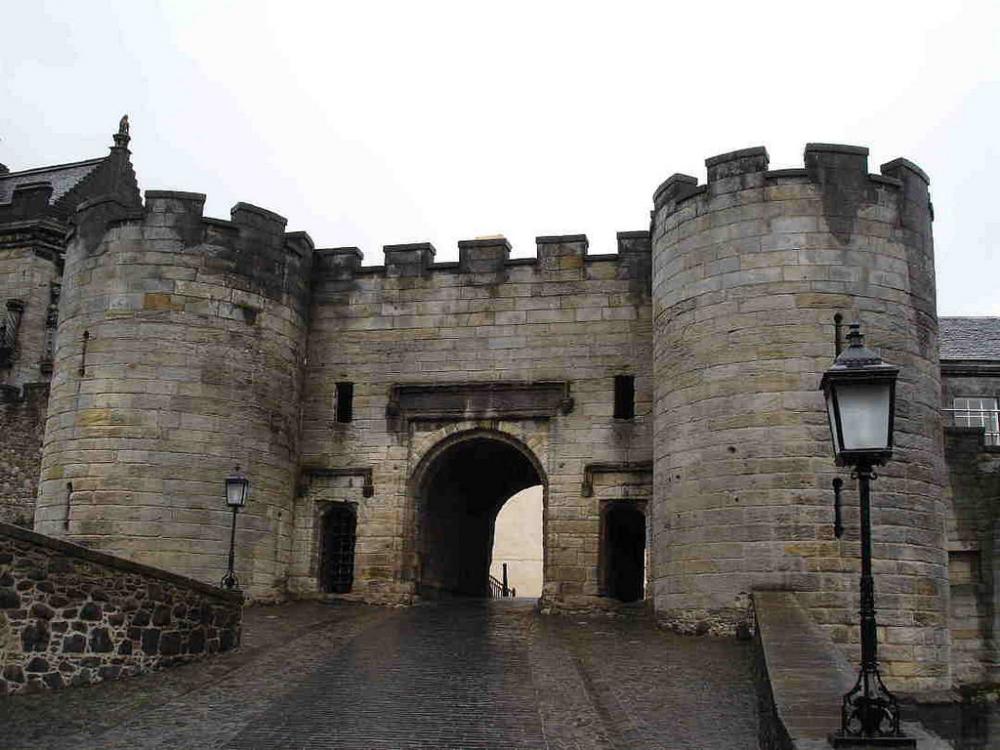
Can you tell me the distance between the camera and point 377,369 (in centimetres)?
2211

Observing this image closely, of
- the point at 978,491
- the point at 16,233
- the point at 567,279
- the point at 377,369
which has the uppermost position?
the point at 16,233

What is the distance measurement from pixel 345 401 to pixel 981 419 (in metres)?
15.5

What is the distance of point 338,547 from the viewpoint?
72.8ft

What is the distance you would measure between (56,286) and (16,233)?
66.1 inches

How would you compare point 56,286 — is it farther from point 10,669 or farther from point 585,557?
point 10,669

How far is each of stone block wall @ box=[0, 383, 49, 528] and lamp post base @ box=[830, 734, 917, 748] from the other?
20.6m

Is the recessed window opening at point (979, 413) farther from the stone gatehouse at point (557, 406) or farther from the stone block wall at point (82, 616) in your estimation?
the stone block wall at point (82, 616)

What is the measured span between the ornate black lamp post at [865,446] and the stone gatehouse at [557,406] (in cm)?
809

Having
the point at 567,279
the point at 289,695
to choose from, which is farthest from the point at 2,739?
the point at 567,279

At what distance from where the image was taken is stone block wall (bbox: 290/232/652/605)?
67.8 feet

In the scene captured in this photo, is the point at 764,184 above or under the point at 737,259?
above

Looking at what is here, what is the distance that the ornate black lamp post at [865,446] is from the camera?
26.4ft

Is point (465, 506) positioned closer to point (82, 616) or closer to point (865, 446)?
point (82, 616)

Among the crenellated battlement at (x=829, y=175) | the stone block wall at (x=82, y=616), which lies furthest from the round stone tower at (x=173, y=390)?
the crenellated battlement at (x=829, y=175)
